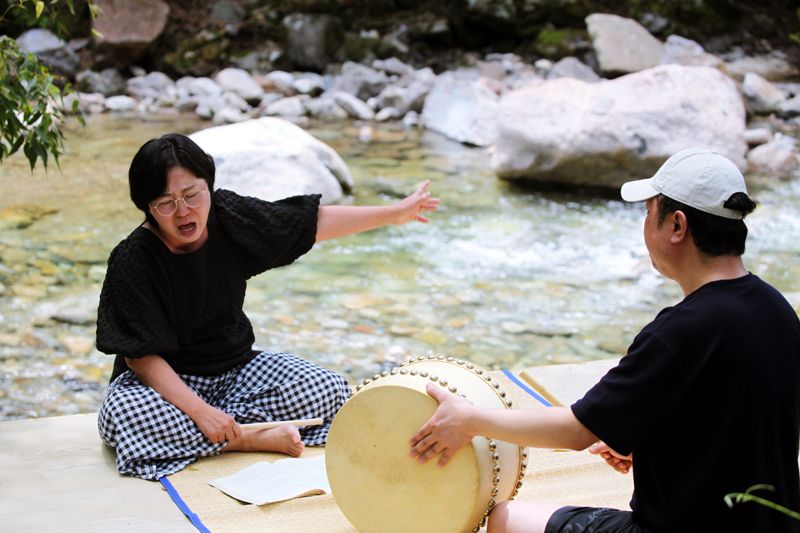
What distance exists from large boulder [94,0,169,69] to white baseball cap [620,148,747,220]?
10978 millimetres

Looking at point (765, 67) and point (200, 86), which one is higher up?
point (765, 67)

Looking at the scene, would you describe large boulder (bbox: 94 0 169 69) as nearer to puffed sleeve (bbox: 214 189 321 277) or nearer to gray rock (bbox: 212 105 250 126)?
gray rock (bbox: 212 105 250 126)

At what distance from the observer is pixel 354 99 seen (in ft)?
38.1

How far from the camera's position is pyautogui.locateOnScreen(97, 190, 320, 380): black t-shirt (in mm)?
3094

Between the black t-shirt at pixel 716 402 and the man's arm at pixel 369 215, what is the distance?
4.69ft

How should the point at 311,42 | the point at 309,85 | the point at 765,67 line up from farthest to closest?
the point at 311,42 → the point at 765,67 → the point at 309,85

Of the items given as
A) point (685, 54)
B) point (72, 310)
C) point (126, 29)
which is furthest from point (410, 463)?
point (685, 54)

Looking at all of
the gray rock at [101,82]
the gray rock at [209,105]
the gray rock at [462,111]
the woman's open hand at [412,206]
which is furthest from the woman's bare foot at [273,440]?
the gray rock at [101,82]

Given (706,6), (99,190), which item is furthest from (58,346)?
(706,6)

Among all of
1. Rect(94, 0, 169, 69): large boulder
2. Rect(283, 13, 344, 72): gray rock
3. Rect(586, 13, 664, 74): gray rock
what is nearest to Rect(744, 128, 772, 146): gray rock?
Rect(586, 13, 664, 74): gray rock

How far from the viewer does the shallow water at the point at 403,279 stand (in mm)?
5031

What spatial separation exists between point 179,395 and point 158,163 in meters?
0.70

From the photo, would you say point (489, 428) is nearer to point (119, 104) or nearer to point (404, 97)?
point (404, 97)

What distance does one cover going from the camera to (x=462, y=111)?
35.4 feet
